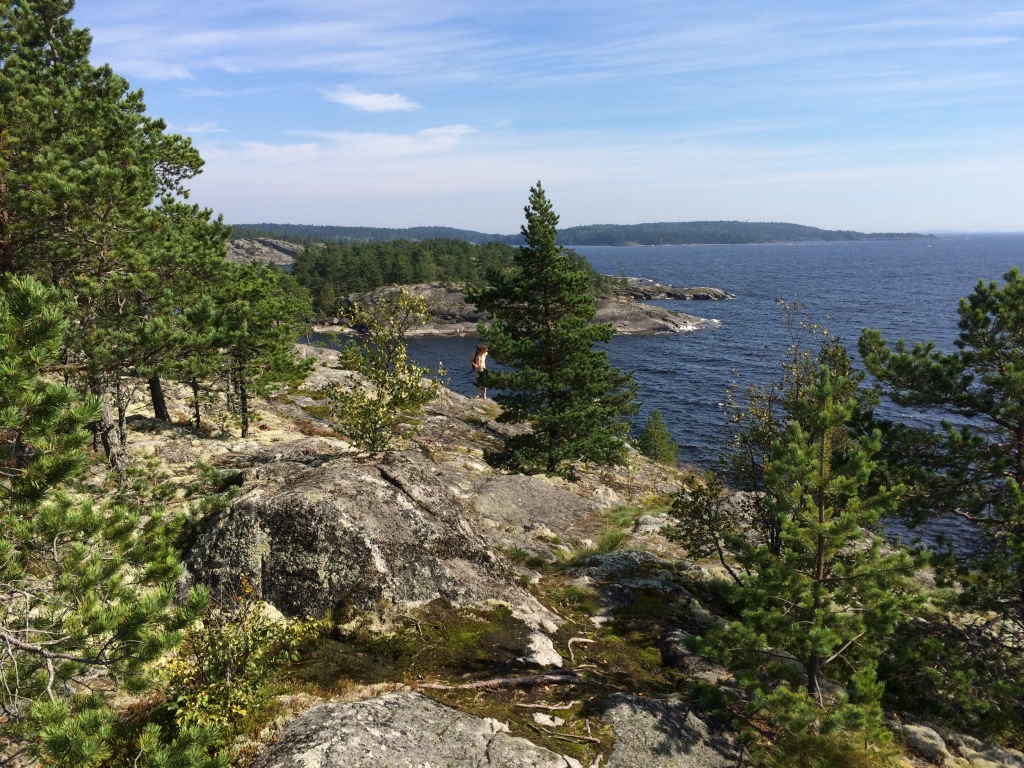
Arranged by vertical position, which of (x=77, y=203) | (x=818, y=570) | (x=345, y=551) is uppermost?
(x=77, y=203)

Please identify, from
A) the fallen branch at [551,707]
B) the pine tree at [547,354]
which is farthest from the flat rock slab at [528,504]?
the fallen branch at [551,707]

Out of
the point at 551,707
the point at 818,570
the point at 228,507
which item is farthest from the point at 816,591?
the point at 228,507

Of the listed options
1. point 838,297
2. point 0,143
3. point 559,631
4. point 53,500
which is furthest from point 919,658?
point 838,297

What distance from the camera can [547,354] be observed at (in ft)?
86.5

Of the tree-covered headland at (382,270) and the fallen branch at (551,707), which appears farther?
the tree-covered headland at (382,270)

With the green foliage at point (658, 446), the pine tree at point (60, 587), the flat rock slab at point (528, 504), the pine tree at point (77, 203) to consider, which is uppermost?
the pine tree at point (77, 203)

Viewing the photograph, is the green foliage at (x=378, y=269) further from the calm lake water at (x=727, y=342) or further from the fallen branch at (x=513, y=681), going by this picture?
the fallen branch at (x=513, y=681)

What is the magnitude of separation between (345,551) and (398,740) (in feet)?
13.6

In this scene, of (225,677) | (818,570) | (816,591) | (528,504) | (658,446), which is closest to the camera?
(225,677)

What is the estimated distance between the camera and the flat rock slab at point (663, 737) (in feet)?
26.7

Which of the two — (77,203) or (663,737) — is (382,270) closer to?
(77,203)

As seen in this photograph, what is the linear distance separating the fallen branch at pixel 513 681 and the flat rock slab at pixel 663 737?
841 millimetres

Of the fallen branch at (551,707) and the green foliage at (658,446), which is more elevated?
the fallen branch at (551,707)

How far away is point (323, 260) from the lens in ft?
473
